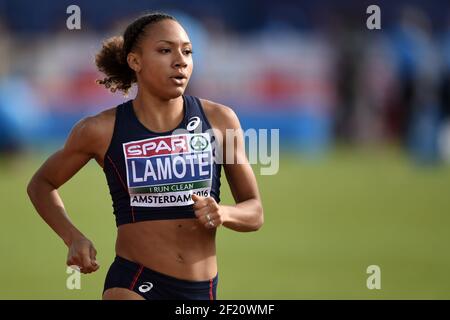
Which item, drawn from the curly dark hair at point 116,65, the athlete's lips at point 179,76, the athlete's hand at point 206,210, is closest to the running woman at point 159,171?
the athlete's lips at point 179,76

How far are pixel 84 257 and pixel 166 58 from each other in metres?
1.19

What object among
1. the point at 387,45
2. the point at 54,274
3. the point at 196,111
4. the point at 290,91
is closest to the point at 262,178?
the point at 290,91

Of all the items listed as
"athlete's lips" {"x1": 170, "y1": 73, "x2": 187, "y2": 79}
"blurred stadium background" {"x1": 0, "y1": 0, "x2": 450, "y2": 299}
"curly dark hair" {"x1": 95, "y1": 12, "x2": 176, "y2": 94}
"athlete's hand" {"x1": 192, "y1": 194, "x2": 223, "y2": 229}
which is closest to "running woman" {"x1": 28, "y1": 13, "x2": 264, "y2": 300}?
"athlete's lips" {"x1": 170, "y1": 73, "x2": 187, "y2": 79}

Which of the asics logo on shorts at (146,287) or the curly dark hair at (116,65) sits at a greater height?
the curly dark hair at (116,65)

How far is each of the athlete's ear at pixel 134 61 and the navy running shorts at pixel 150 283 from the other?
1.10 m

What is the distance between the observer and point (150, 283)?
20.6ft

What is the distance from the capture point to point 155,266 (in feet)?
20.7

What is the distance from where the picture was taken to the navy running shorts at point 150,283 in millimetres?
6266

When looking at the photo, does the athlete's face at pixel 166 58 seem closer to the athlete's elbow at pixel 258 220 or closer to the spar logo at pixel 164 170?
the spar logo at pixel 164 170

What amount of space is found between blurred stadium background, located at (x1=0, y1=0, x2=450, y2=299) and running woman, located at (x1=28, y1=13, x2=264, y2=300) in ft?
14.1

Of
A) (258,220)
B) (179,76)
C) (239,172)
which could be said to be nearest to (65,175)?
(179,76)

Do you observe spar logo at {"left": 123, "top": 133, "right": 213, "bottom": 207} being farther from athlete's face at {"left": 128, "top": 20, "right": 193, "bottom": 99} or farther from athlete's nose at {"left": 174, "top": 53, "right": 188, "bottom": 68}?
athlete's nose at {"left": 174, "top": 53, "right": 188, "bottom": 68}

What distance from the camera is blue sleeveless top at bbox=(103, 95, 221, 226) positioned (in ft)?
20.9

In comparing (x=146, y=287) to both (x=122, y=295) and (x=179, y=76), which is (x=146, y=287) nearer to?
(x=122, y=295)
